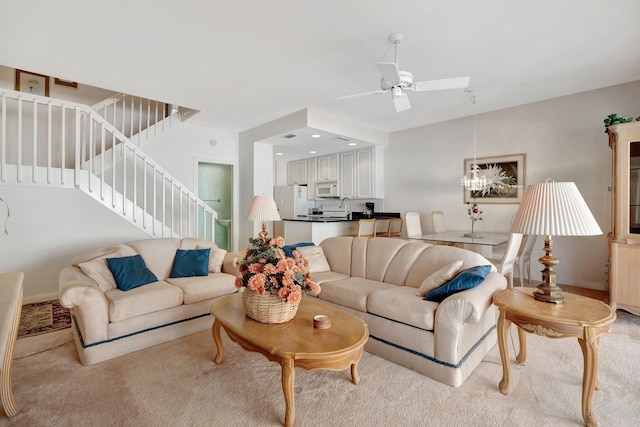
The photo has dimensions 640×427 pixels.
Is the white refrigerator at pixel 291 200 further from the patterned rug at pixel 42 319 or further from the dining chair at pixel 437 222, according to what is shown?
the patterned rug at pixel 42 319

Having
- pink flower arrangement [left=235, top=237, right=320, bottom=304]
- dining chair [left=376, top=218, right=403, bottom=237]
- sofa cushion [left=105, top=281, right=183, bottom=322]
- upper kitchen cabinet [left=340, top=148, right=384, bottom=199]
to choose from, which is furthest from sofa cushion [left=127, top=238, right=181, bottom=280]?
upper kitchen cabinet [left=340, top=148, right=384, bottom=199]

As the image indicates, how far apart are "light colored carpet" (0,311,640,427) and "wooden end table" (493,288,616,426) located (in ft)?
0.60

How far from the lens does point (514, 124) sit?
4.77m

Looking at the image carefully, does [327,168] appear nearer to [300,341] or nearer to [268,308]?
[268,308]

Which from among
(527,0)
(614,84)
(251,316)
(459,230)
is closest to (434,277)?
(251,316)

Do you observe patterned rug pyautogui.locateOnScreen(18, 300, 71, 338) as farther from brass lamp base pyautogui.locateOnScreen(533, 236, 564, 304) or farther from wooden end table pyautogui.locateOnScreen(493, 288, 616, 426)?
brass lamp base pyautogui.locateOnScreen(533, 236, 564, 304)

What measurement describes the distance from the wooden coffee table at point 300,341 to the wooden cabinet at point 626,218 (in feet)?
10.2

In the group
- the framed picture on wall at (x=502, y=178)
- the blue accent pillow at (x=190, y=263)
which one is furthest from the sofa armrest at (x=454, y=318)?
the framed picture on wall at (x=502, y=178)

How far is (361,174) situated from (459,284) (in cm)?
467

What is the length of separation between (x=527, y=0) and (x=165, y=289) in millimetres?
3730

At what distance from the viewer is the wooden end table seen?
1638 millimetres

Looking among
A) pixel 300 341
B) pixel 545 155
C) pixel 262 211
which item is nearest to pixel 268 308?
pixel 300 341

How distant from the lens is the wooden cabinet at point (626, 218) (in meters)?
3.11

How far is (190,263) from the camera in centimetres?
327
